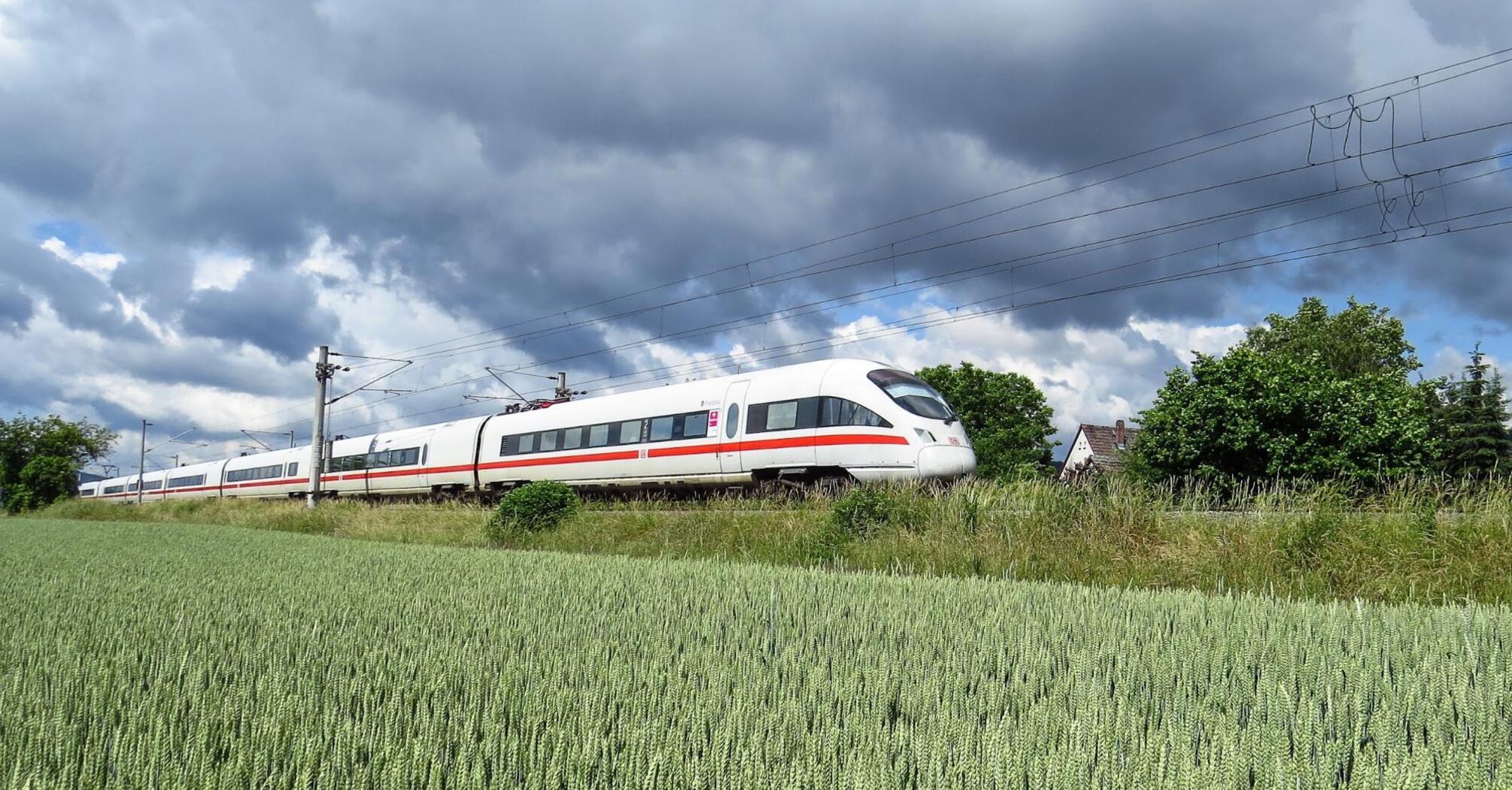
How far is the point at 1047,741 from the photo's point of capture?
2428mm

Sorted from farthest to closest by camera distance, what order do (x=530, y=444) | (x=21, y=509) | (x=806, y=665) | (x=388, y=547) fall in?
(x=21, y=509)
(x=530, y=444)
(x=388, y=547)
(x=806, y=665)

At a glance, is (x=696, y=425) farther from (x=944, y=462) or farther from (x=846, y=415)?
(x=944, y=462)

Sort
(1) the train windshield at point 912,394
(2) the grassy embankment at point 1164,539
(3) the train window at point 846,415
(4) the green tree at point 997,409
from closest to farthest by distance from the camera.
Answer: (2) the grassy embankment at point 1164,539 → (3) the train window at point 846,415 → (1) the train windshield at point 912,394 → (4) the green tree at point 997,409

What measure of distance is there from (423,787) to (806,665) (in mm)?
1620

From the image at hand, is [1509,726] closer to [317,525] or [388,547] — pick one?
[388,547]

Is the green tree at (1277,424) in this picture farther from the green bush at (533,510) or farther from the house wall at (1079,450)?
the house wall at (1079,450)

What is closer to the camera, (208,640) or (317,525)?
(208,640)

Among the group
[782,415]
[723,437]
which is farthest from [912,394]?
[723,437]

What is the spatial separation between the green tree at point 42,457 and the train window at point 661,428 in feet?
152

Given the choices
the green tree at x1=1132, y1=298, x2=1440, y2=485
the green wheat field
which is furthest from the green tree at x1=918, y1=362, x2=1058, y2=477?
the green wheat field

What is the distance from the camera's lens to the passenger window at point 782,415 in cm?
1677

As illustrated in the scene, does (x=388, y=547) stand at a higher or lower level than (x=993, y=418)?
lower

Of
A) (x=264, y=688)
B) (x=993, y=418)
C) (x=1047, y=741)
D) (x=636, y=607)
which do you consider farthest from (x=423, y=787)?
(x=993, y=418)

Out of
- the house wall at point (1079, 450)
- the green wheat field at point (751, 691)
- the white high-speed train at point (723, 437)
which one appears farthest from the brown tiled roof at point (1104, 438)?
the green wheat field at point (751, 691)
